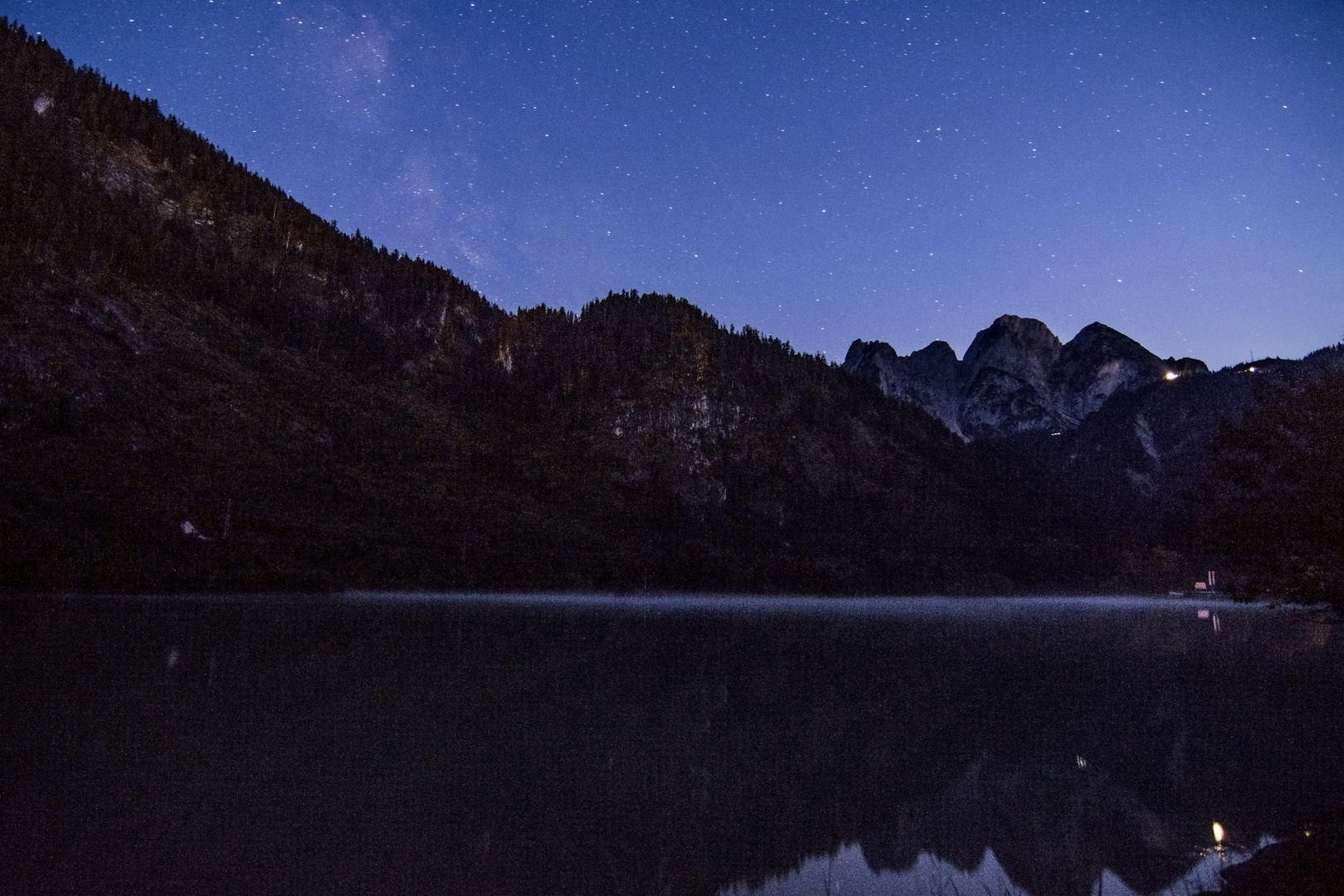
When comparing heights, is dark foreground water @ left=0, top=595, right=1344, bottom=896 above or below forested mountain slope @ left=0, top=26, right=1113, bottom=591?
below

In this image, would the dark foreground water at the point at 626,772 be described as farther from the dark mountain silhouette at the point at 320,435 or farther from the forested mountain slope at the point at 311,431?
the forested mountain slope at the point at 311,431

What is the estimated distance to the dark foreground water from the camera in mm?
10148

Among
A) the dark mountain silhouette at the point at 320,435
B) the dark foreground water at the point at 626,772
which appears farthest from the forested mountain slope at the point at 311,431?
the dark foreground water at the point at 626,772

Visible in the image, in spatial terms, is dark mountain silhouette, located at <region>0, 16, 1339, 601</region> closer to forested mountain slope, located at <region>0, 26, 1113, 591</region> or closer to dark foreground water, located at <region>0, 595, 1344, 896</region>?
Answer: forested mountain slope, located at <region>0, 26, 1113, 591</region>

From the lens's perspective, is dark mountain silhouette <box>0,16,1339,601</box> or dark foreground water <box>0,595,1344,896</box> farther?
dark mountain silhouette <box>0,16,1339,601</box>

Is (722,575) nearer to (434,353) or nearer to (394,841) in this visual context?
(434,353)

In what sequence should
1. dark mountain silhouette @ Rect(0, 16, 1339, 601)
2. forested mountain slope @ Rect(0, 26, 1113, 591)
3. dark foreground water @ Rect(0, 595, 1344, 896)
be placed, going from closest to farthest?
1. dark foreground water @ Rect(0, 595, 1344, 896)
2. dark mountain silhouette @ Rect(0, 16, 1339, 601)
3. forested mountain slope @ Rect(0, 26, 1113, 591)

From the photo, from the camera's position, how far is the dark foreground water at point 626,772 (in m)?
10.1

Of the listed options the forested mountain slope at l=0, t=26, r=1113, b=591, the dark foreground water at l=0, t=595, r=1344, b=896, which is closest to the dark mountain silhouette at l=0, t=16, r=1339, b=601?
the forested mountain slope at l=0, t=26, r=1113, b=591

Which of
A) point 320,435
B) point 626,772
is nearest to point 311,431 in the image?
point 320,435

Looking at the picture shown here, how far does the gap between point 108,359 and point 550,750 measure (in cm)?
10824

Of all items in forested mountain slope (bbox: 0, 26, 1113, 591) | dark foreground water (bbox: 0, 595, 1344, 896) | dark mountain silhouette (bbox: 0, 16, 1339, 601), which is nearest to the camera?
dark foreground water (bbox: 0, 595, 1344, 896)

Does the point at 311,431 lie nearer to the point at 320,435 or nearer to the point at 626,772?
the point at 320,435

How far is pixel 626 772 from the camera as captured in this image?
1473cm
